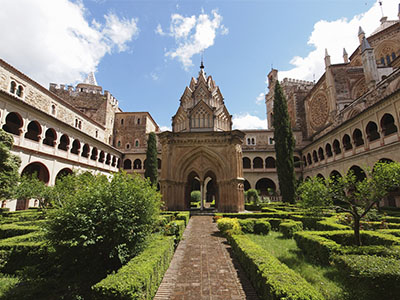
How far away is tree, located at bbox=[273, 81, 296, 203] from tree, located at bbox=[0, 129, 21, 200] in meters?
23.1

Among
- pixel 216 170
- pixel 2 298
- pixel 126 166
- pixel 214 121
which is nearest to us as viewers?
pixel 2 298

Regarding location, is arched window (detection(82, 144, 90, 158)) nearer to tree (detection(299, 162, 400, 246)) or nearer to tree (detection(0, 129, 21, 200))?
tree (detection(0, 129, 21, 200))

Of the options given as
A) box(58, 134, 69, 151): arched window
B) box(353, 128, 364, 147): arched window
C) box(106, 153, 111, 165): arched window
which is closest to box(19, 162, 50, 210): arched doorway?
box(58, 134, 69, 151): arched window

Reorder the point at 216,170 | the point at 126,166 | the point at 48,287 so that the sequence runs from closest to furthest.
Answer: the point at 48,287 → the point at 216,170 → the point at 126,166

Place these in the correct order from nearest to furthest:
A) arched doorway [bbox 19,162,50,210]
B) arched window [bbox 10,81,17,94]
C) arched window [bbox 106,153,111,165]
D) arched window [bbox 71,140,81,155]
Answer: arched doorway [bbox 19,162,50,210] → arched window [bbox 10,81,17,94] → arched window [bbox 71,140,81,155] → arched window [bbox 106,153,111,165]

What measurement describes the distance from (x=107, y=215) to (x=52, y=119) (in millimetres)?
20528

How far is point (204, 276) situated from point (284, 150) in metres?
20.6

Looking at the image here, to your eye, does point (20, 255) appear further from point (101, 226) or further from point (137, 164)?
point (137, 164)

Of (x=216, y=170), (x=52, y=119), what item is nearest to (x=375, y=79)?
(x=216, y=170)

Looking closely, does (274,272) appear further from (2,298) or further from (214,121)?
(214,121)

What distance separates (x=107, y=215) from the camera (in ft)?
17.4

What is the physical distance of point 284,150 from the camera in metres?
23.3

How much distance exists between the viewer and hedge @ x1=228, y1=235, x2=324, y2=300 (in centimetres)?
331

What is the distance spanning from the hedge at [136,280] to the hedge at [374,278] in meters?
4.02
